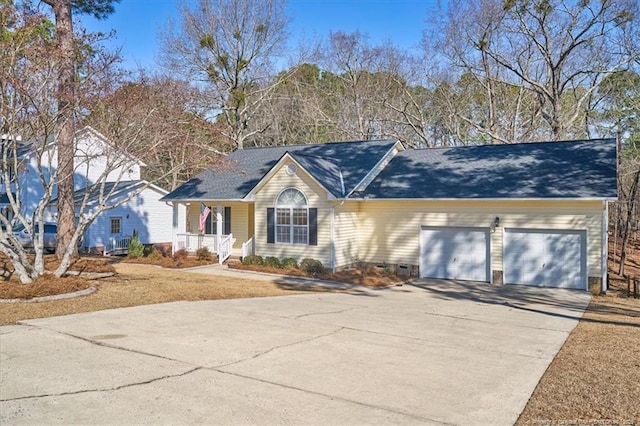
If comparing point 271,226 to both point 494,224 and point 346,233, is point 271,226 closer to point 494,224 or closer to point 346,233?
point 346,233

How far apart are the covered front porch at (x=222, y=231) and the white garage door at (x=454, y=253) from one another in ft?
23.5

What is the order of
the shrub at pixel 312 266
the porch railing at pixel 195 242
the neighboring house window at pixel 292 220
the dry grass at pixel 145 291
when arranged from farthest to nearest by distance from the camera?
the porch railing at pixel 195 242, the neighboring house window at pixel 292 220, the shrub at pixel 312 266, the dry grass at pixel 145 291

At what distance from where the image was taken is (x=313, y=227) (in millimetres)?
19297

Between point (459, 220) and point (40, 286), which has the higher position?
point (459, 220)

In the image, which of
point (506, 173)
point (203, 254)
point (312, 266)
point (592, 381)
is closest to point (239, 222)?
point (203, 254)

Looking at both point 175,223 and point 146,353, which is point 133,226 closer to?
point 175,223

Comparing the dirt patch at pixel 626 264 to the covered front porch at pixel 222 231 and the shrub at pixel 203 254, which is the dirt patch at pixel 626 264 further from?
the shrub at pixel 203 254

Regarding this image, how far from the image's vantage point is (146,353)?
7.37 metres

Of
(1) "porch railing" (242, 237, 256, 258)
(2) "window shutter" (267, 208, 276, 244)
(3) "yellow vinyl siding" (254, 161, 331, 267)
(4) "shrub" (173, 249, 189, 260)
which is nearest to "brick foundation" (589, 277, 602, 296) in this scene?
(3) "yellow vinyl siding" (254, 161, 331, 267)

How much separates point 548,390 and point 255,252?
15624mm

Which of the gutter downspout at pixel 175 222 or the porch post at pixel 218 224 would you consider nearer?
the porch post at pixel 218 224

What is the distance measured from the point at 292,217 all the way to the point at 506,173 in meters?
8.01

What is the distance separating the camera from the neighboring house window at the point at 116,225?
27.7 meters

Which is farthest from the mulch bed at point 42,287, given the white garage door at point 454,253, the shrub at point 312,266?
the white garage door at point 454,253
